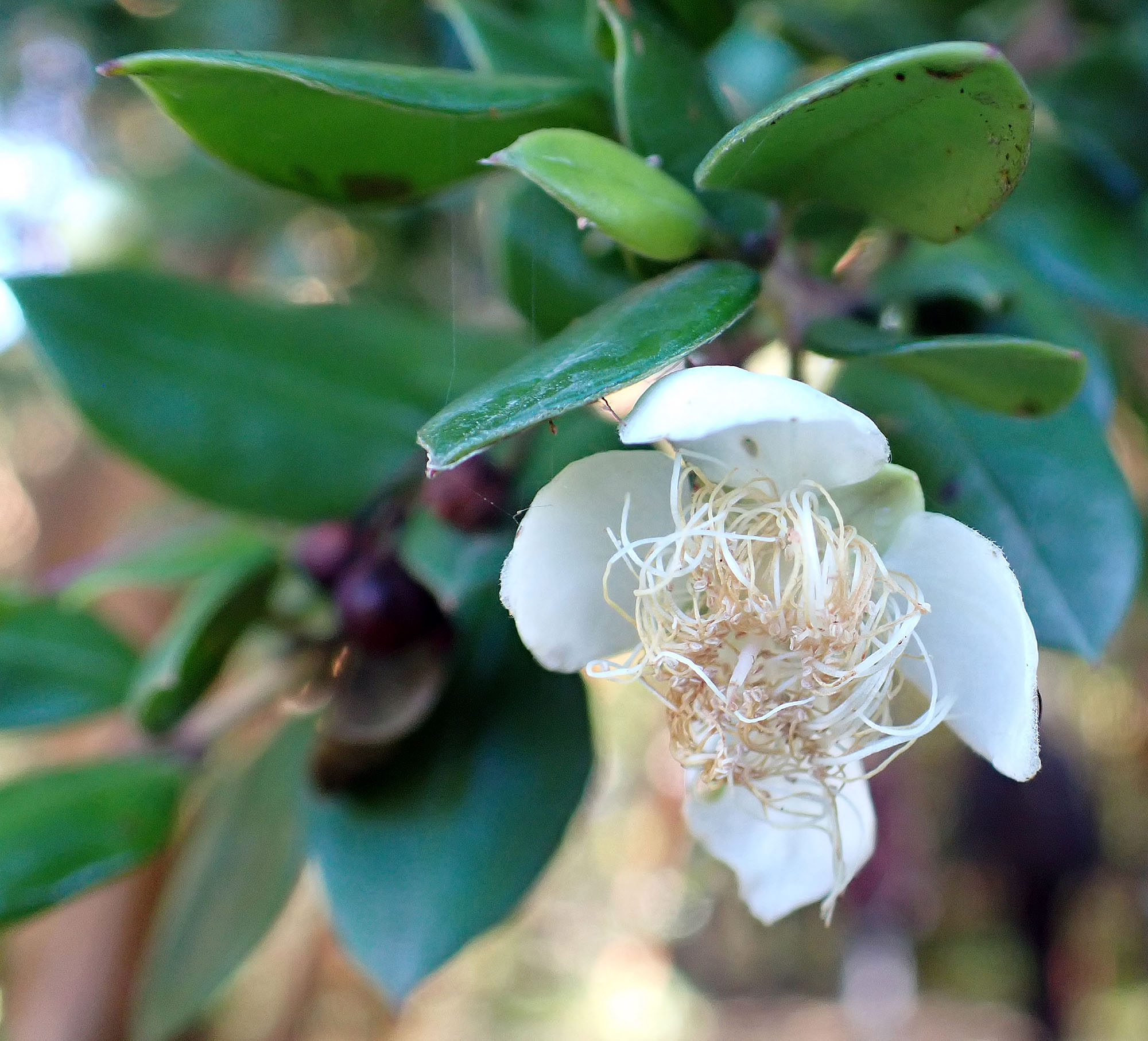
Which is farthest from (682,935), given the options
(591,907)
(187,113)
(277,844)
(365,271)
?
(187,113)

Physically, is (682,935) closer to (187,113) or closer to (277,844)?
(277,844)

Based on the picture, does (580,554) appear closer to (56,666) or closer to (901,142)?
(901,142)

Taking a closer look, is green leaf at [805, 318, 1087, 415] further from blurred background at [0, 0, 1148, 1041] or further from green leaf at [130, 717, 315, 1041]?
green leaf at [130, 717, 315, 1041]

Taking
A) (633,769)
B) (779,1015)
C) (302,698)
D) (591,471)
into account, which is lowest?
(779,1015)

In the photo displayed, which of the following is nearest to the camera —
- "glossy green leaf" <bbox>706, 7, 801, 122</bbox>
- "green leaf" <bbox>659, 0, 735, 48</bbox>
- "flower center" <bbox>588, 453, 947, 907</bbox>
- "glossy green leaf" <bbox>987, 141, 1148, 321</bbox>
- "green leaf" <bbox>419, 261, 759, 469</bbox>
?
"green leaf" <bbox>419, 261, 759, 469</bbox>

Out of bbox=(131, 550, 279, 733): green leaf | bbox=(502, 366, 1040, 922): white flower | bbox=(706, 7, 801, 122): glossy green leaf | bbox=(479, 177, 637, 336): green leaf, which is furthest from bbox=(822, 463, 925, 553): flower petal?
bbox=(706, 7, 801, 122): glossy green leaf

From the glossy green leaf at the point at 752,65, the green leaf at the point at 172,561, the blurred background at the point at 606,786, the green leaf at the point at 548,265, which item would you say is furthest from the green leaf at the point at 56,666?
the glossy green leaf at the point at 752,65

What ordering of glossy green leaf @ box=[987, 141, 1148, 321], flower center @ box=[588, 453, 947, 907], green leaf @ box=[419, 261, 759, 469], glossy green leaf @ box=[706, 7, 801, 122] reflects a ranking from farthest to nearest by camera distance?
glossy green leaf @ box=[706, 7, 801, 122], glossy green leaf @ box=[987, 141, 1148, 321], flower center @ box=[588, 453, 947, 907], green leaf @ box=[419, 261, 759, 469]
